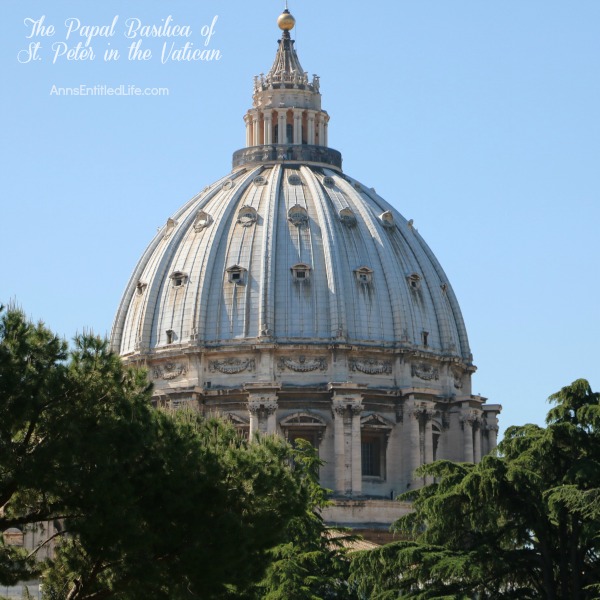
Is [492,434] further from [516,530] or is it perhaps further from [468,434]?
[516,530]

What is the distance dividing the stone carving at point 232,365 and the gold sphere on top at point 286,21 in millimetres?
18412

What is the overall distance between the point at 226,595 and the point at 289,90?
5962 cm

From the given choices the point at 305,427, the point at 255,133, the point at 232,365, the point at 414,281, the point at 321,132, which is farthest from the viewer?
the point at 321,132

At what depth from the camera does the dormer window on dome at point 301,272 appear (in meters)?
85.2

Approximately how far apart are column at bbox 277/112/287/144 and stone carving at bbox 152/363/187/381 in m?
13.2

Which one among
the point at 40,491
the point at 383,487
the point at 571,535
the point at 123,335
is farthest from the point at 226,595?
the point at 123,335

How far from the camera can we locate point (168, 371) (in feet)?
279

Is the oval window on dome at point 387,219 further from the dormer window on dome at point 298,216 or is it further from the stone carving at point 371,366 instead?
the stone carving at point 371,366

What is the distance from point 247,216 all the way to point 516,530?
42.7 metres

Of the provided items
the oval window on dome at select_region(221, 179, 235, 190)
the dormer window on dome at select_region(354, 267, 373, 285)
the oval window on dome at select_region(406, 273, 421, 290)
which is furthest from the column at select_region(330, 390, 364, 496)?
the oval window on dome at select_region(221, 179, 235, 190)

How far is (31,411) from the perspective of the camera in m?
31.2

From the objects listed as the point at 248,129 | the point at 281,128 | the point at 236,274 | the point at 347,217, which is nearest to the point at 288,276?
the point at 236,274

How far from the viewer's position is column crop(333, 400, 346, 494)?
80375 millimetres

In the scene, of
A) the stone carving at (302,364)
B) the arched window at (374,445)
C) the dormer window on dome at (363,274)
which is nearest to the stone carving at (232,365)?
the stone carving at (302,364)
